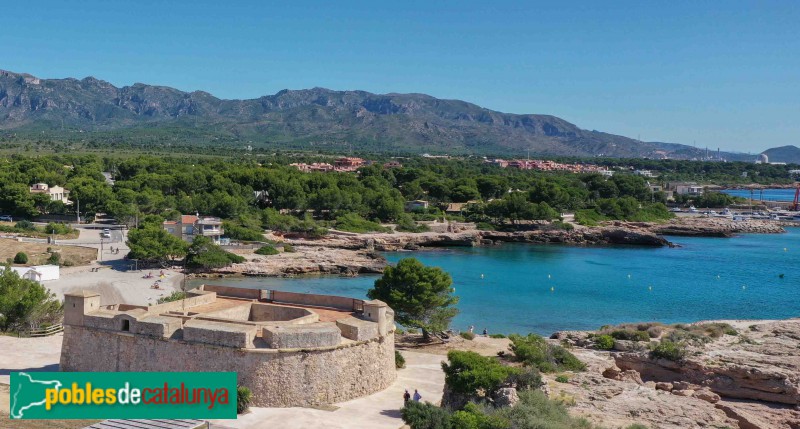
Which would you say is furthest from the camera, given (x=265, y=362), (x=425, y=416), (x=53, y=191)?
(x=53, y=191)

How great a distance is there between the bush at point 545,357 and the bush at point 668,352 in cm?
250

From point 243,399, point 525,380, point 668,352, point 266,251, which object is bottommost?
point 266,251

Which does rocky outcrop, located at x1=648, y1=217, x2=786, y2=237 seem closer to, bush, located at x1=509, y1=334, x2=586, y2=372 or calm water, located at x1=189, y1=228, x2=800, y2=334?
calm water, located at x1=189, y1=228, x2=800, y2=334

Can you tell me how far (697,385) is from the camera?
19922mm

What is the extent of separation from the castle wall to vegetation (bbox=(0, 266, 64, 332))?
6.52 meters

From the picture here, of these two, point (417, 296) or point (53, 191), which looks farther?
point (53, 191)

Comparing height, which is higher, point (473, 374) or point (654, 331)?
point (473, 374)

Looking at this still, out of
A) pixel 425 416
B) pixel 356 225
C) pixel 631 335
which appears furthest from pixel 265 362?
pixel 356 225

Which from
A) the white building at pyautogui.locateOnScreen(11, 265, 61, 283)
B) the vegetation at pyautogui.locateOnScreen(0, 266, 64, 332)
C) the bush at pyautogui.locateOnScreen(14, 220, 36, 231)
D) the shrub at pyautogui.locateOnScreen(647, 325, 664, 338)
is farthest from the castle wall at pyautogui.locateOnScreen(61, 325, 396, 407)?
the bush at pyautogui.locateOnScreen(14, 220, 36, 231)

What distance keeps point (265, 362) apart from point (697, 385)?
40.0ft

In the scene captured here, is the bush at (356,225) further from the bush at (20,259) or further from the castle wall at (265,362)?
the castle wall at (265,362)

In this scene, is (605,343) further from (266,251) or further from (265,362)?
(266,251)

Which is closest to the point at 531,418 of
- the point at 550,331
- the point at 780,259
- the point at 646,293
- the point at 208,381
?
the point at 208,381

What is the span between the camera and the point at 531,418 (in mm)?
14234
